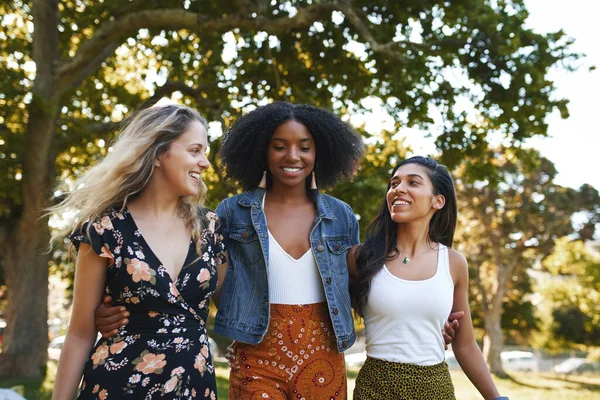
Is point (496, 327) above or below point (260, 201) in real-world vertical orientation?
below

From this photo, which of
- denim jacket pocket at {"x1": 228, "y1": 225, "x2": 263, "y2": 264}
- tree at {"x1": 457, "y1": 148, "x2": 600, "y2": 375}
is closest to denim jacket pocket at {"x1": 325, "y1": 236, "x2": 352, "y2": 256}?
denim jacket pocket at {"x1": 228, "y1": 225, "x2": 263, "y2": 264}

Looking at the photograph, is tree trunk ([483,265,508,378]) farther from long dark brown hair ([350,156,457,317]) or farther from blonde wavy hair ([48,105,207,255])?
blonde wavy hair ([48,105,207,255])

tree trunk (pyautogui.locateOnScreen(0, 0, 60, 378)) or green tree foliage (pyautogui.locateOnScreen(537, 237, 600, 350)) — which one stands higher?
tree trunk (pyautogui.locateOnScreen(0, 0, 60, 378))

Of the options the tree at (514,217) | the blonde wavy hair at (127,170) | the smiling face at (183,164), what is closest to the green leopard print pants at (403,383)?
the blonde wavy hair at (127,170)

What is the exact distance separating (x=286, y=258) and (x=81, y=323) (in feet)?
3.90

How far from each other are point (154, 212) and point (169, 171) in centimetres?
20

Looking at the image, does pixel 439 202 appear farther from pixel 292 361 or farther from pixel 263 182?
pixel 292 361

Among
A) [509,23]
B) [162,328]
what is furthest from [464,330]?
[509,23]

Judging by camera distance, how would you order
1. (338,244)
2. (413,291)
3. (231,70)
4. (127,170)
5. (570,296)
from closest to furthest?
1. (127,170)
2. (413,291)
3. (338,244)
4. (231,70)
5. (570,296)

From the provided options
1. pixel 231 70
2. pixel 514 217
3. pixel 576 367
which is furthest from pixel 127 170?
pixel 576 367

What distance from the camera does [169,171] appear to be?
3.04 metres

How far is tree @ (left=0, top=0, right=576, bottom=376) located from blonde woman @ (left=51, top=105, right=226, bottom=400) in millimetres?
6467

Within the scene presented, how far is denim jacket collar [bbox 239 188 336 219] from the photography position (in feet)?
12.6

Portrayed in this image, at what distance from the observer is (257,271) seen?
3588 millimetres
